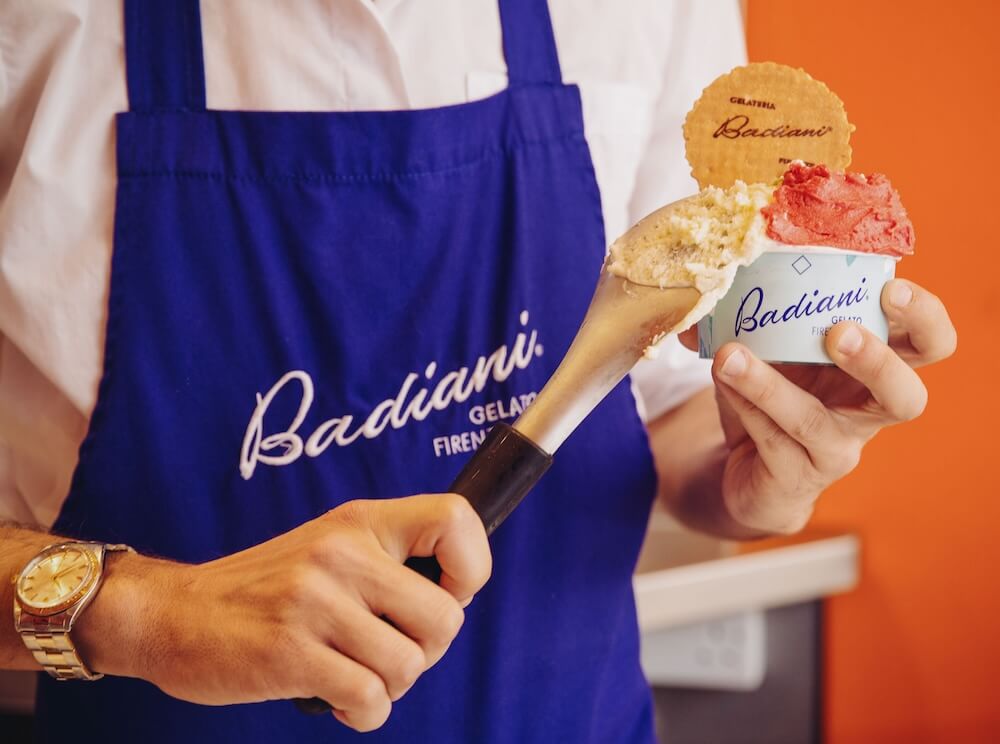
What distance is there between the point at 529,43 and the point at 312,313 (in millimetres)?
333

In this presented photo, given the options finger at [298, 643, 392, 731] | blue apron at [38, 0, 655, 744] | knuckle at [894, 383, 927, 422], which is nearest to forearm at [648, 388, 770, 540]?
blue apron at [38, 0, 655, 744]

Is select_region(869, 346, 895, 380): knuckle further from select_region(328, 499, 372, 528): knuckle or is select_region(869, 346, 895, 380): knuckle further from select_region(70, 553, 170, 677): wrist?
select_region(70, 553, 170, 677): wrist

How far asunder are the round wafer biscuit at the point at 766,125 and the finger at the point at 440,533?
1.14ft

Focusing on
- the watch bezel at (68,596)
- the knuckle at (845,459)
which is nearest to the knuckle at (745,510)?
the knuckle at (845,459)

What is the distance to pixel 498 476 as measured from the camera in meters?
0.64

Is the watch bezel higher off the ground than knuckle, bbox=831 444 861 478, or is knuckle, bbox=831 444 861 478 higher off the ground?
knuckle, bbox=831 444 861 478

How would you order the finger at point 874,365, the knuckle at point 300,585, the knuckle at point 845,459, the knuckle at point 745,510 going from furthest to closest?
1. the knuckle at point 745,510
2. the knuckle at point 845,459
3. the finger at point 874,365
4. the knuckle at point 300,585

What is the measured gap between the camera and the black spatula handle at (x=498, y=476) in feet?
2.07

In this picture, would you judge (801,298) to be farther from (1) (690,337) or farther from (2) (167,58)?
(2) (167,58)

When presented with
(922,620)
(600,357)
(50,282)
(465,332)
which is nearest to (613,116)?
(465,332)

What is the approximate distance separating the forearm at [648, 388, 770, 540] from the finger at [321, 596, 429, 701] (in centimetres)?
47

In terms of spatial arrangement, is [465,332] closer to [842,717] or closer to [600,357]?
[600,357]

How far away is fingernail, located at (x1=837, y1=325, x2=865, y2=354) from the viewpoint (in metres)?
0.68

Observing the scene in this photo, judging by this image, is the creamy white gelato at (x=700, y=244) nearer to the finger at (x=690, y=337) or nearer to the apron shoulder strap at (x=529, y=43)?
the finger at (x=690, y=337)
